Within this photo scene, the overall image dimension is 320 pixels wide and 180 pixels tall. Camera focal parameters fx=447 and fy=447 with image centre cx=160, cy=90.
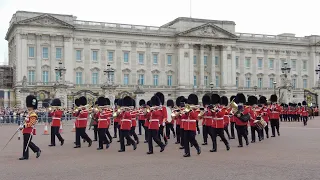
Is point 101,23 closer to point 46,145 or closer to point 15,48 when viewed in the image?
point 15,48

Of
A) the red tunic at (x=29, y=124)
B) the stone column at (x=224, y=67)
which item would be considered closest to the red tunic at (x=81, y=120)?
the red tunic at (x=29, y=124)

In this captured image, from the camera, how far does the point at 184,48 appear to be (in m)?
67.9

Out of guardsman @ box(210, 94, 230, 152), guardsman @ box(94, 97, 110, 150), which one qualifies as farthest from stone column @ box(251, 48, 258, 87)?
guardsman @ box(210, 94, 230, 152)

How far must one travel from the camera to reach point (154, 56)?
67312 millimetres

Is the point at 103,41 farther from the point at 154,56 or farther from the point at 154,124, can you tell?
the point at 154,124

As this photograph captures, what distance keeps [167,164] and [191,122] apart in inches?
91.2

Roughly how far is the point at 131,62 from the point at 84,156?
5034 centimetres

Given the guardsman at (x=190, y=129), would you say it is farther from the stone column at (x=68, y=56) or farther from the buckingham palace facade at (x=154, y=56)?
the stone column at (x=68, y=56)

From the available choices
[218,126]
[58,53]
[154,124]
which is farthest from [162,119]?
[58,53]

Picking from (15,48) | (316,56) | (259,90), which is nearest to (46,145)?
(15,48)

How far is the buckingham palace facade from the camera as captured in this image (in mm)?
58375

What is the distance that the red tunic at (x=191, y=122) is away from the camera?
15.0 meters

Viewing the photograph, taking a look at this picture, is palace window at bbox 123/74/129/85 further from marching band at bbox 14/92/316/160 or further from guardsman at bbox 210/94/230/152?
guardsman at bbox 210/94/230/152

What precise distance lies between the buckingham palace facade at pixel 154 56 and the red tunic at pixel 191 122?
37642mm
